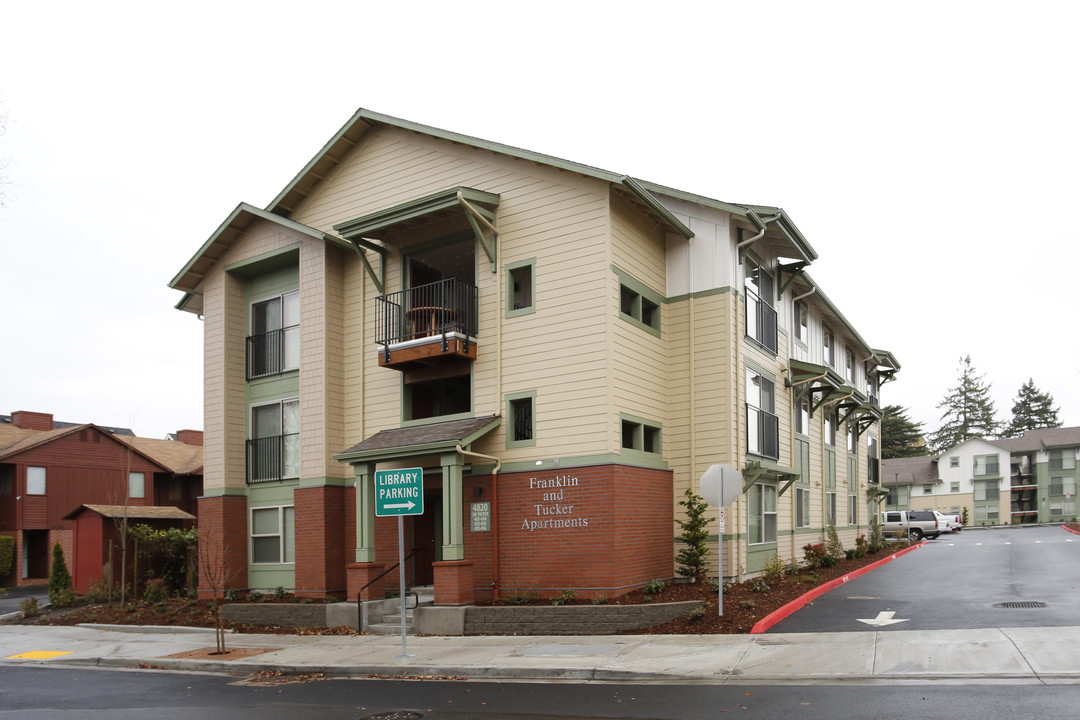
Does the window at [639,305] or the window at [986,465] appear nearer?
the window at [639,305]

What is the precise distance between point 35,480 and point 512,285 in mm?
33088

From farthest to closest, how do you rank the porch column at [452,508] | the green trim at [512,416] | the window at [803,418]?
the window at [803,418] < the green trim at [512,416] < the porch column at [452,508]

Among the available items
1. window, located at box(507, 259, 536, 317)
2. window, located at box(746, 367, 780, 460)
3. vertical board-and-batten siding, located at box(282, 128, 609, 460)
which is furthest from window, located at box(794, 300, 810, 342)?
vertical board-and-batten siding, located at box(282, 128, 609, 460)

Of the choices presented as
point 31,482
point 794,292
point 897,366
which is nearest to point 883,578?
point 794,292

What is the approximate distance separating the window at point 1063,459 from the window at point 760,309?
77951 mm

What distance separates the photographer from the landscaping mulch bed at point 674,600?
1534 cm

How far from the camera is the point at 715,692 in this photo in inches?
413

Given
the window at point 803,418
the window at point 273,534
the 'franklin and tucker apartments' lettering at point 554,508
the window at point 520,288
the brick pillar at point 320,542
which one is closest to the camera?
the 'franklin and tucker apartments' lettering at point 554,508

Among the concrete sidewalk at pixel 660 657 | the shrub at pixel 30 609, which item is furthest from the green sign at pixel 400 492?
the shrub at pixel 30 609

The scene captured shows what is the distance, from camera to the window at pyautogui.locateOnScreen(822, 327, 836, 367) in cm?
3117

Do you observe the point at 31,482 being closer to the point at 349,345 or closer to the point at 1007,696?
the point at 349,345

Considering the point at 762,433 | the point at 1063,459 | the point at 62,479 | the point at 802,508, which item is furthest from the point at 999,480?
the point at 62,479

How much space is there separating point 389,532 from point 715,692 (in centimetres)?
1099

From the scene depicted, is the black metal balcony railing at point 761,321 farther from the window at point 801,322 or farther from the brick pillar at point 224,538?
the brick pillar at point 224,538
